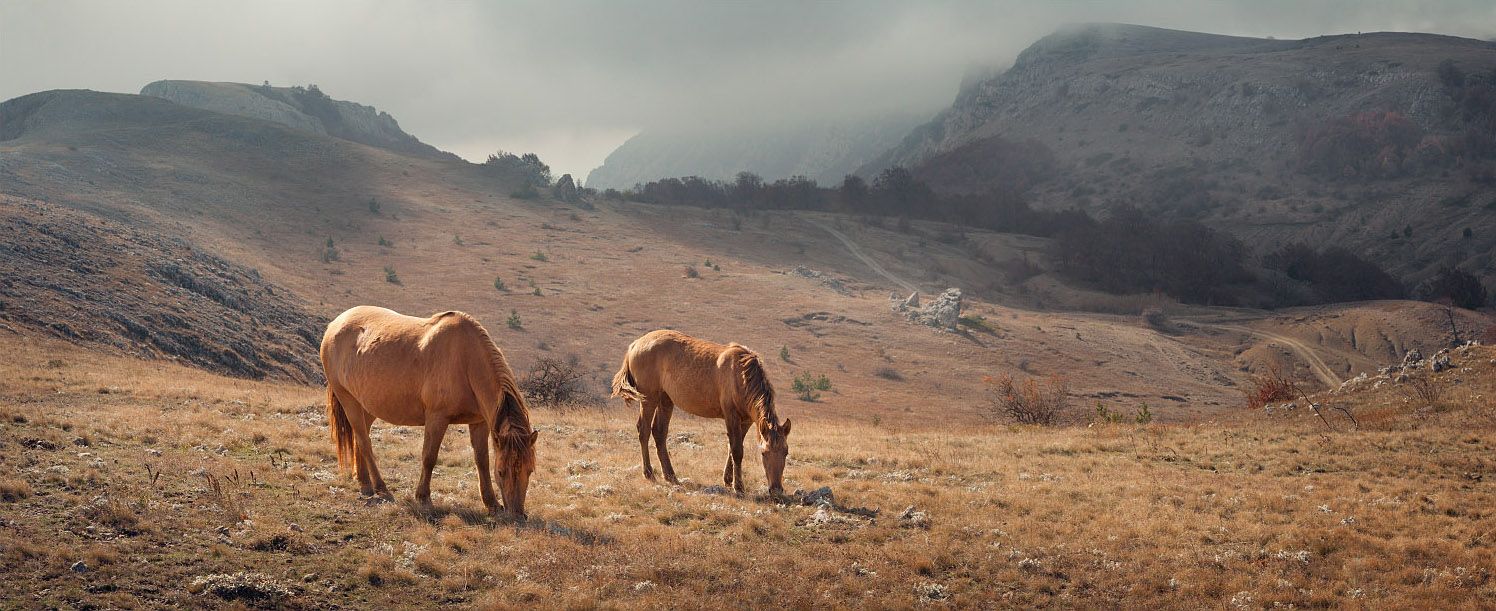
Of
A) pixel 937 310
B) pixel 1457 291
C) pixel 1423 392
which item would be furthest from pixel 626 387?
pixel 1457 291

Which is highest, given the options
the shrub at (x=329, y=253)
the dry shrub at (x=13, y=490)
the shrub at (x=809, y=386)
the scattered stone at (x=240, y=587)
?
the shrub at (x=329, y=253)

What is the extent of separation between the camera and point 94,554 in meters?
7.68

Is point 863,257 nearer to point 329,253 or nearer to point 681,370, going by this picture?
point 329,253

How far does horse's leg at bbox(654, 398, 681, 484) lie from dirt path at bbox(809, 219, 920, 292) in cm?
5448

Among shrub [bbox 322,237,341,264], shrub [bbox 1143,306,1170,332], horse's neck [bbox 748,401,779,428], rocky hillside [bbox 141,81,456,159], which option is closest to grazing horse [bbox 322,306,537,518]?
horse's neck [bbox 748,401,779,428]

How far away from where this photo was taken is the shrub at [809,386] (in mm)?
40312

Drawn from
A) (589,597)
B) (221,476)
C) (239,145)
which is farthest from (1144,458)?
(239,145)

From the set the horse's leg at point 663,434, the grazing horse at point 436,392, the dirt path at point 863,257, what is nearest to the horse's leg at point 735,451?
the horse's leg at point 663,434

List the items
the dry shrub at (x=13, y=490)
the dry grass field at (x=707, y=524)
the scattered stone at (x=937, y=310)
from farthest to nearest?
the scattered stone at (x=937, y=310) → the dry shrub at (x=13, y=490) → the dry grass field at (x=707, y=524)

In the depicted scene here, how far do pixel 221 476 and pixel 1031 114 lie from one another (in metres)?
152

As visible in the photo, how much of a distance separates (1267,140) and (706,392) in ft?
416

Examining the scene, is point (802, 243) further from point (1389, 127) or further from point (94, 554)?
point (1389, 127)

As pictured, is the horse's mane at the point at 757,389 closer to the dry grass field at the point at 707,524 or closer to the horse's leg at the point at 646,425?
the dry grass field at the point at 707,524

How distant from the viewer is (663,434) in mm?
14156
